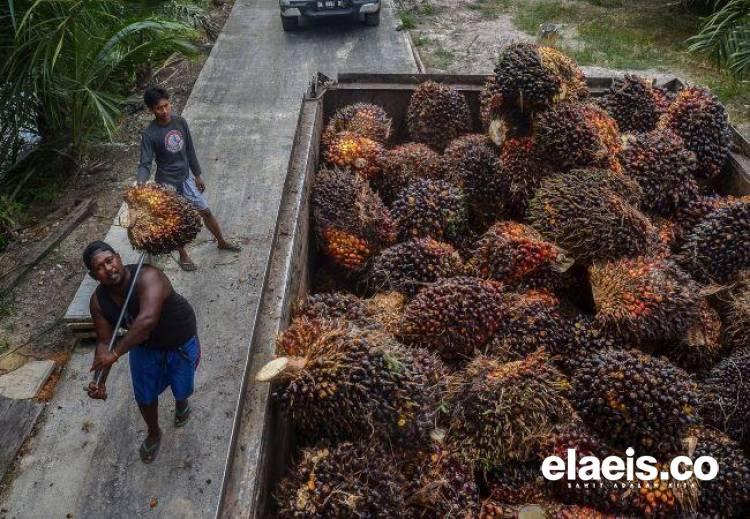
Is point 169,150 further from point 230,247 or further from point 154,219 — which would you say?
point 154,219

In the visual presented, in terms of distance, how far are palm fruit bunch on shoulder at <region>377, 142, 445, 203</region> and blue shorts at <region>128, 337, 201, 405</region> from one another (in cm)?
160

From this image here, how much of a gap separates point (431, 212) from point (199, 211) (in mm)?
2742

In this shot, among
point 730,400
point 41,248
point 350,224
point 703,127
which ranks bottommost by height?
point 41,248

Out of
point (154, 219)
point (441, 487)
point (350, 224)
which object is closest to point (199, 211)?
point (154, 219)

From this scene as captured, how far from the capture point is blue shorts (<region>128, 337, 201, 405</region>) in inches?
145

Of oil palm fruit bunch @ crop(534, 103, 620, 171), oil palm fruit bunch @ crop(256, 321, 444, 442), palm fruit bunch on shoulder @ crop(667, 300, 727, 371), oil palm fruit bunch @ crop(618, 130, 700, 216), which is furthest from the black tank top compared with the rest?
oil palm fruit bunch @ crop(618, 130, 700, 216)

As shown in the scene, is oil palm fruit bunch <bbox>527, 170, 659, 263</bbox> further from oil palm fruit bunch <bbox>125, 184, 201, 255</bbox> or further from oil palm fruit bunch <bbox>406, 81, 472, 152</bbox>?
oil palm fruit bunch <bbox>125, 184, 201, 255</bbox>

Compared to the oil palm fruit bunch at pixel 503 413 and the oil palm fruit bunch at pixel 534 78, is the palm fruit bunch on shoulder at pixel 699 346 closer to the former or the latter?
the oil palm fruit bunch at pixel 503 413

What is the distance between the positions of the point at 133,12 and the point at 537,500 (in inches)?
274

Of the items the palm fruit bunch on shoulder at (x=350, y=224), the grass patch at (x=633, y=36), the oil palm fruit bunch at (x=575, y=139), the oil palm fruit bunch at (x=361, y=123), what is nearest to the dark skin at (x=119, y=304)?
the palm fruit bunch on shoulder at (x=350, y=224)

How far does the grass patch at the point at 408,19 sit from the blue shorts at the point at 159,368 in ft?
33.0

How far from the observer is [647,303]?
2953mm

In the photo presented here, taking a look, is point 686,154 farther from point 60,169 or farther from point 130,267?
point 60,169

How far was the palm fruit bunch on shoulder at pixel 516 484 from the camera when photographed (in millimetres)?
2459
